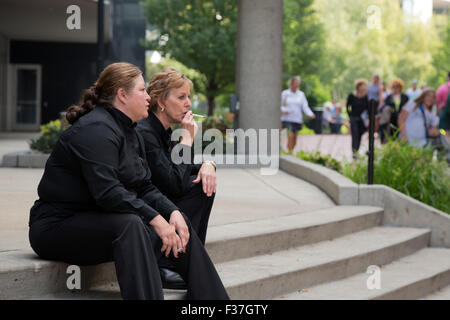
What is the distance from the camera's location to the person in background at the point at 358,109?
14109 mm

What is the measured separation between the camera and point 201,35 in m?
24.7

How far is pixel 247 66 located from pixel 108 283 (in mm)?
8357

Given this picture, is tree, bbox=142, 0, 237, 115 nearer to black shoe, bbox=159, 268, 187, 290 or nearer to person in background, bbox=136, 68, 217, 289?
person in background, bbox=136, 68, 217, 289

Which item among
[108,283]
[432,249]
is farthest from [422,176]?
[108,283]

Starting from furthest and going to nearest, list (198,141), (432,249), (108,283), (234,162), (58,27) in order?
(58,27)
(198,141)
(234,162)
(432,249)
(108,283)

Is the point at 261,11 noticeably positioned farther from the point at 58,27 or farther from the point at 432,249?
the point at 58,27

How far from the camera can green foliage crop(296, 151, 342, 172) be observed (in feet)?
34.5

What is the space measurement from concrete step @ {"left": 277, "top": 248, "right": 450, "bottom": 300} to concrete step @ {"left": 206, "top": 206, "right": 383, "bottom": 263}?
520 millimetres

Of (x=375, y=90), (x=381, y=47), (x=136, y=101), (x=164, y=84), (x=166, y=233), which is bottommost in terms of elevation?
(x=166, y=233)

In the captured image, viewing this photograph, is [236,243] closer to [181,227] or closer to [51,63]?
[181,227]

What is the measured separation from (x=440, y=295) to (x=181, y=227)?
3.19 meters

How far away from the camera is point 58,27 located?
23234 mm

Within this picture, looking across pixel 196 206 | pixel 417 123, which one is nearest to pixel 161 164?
pixel 196 206

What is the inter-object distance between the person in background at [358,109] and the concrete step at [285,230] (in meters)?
6.75
